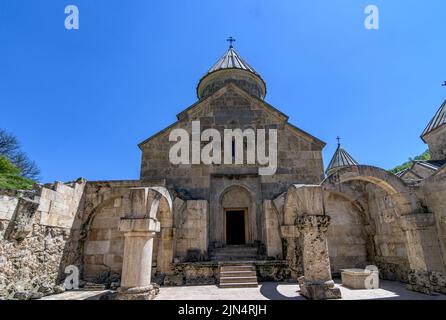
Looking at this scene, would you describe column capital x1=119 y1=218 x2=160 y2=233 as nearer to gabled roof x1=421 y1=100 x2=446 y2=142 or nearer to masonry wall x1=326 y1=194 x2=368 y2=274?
masonry wall x1=326 y1=194 x2=368 y2=274

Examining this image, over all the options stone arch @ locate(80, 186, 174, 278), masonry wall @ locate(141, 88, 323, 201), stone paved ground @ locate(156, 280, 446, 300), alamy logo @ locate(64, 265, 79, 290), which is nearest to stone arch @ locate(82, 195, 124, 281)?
stone arch @ locate(80, 186, 174, 278)

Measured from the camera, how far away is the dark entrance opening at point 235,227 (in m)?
11.1

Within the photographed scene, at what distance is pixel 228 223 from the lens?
11.2 meters

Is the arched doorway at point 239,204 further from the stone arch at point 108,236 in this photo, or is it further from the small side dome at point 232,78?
the small side dome at point 232,78

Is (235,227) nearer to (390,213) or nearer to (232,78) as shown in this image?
(390,213)

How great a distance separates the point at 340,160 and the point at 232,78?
33.3ft

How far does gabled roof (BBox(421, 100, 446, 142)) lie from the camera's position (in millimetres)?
14221

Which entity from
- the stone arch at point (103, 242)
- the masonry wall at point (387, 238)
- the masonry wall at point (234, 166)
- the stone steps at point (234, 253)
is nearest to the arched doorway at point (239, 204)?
the stone steps at point (234, 253)

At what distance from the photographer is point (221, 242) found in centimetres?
926

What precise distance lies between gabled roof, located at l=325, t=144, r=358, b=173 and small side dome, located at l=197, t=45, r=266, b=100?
7763 mm

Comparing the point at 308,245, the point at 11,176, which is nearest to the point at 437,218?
the point at 308,245

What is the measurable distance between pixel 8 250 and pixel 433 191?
10.7 m

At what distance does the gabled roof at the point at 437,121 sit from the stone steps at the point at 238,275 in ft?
47.6
